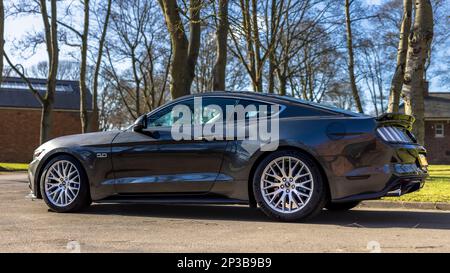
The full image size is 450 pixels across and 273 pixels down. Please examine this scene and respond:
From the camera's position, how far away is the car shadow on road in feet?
20.5

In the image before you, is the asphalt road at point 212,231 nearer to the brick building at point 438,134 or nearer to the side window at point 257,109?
the side window at point 257,109

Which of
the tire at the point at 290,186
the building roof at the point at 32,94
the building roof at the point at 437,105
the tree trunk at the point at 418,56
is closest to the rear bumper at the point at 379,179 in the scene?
the tire at the point at 290,186

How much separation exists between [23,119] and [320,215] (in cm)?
4082

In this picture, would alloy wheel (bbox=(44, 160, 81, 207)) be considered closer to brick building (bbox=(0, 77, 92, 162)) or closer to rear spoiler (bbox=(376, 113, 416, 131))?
rear spoiler (bbox=(376, 113, 416, 131))

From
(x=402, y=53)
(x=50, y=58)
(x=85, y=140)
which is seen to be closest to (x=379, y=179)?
(x=85, y=140)

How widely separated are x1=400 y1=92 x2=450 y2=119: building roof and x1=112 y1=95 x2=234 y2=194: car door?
35140mm

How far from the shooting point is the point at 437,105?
1563 inches

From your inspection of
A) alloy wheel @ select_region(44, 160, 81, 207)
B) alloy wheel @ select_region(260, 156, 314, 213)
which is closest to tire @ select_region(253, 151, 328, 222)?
alloy wheel @ select_region(260, 156, 314, 213)

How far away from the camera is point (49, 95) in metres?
25.0

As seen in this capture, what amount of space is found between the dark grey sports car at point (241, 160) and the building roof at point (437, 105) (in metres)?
34.0

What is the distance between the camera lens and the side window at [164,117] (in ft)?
22.5

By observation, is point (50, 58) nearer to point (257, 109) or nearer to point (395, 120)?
point (257, 109)
